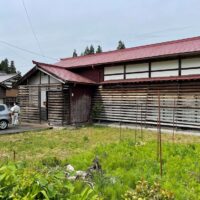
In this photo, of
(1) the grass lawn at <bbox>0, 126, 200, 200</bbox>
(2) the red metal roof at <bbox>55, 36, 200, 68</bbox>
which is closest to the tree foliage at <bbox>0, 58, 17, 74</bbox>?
(2) the red metal roof at <bbox>55, 36, 200, 68</bbox>

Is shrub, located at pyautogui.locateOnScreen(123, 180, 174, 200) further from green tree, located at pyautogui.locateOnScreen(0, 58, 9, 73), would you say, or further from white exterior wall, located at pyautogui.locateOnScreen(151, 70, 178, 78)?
green tree, located at pyautogui.locateOnScreen(0, 58, 9, 73)

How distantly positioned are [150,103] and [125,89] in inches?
75.7

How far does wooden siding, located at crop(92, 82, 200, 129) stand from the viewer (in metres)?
13.8

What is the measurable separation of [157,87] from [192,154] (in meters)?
8.34

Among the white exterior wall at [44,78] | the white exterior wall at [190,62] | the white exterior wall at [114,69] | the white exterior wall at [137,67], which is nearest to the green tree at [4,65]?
the white exterior wall at [44,78]

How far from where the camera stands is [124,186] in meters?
4.69

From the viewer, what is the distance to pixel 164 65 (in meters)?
15.1

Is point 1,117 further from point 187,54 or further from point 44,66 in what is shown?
point 187,54

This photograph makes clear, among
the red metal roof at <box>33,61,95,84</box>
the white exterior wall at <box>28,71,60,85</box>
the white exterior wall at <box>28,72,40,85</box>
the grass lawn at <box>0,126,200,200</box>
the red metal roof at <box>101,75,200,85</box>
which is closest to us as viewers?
the grass lawn at <box>0,126,200,200</box>

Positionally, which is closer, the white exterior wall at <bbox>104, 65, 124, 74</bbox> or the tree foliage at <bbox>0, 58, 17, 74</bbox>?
the white exterior wall at <bbox>104, 65, 124, 74</bbox>

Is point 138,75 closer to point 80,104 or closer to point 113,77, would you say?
point 113,77

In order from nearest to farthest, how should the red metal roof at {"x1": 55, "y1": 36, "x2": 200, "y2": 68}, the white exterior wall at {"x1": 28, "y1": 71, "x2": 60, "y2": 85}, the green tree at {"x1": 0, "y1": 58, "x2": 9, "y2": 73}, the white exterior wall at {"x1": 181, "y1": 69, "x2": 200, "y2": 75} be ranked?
the white exterior wall at {"x1": 181, "y1": 69, "x2": 200, "y2": 75} < the red metal roof at {"x1": 55, "y1": 36, "x2": 200, "y2": 68} < the white exterior wall at {"x1": 28, "y1": 71, "x2": 60, "y2": 85} < the green tree at {"x1": 0, "y1": 58, "x2": 9, "y2": 73}

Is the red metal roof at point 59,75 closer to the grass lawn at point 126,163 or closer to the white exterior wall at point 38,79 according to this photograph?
the white exterior wall at point 38,79

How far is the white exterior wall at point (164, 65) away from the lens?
14.7 metres
